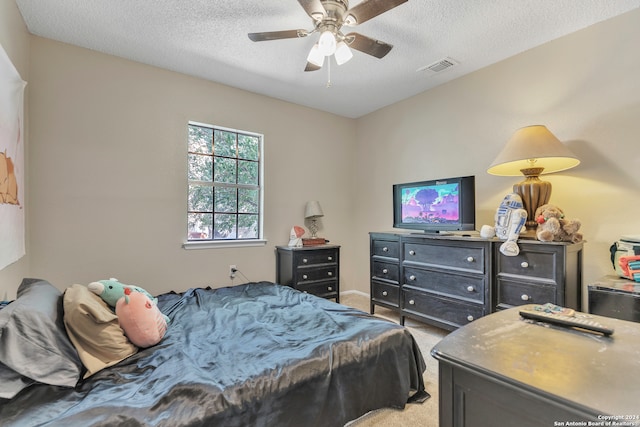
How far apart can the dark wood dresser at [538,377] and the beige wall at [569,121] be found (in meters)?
1.87

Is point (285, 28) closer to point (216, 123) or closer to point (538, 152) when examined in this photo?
point (216, 123)

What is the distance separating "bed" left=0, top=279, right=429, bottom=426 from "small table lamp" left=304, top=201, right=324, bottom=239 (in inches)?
75.8

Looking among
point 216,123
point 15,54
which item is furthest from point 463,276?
point 15,54

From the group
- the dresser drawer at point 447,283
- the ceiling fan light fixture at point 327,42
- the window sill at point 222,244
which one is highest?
the ceiling fan light fixture at point 327,42

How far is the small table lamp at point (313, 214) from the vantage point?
3971 mm

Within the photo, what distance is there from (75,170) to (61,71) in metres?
0.88

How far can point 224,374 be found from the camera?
1.37 meters

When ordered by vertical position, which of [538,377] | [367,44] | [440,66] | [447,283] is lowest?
[447,283]

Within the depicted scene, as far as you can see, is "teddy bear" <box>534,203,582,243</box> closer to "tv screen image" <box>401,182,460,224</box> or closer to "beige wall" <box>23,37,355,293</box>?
"tv screen image" <box>401,182,460,224</box>

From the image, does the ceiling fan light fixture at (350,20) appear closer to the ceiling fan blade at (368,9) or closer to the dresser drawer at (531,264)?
the ceiling fan blade at (368,9)

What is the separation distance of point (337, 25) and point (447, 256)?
6.95 ft

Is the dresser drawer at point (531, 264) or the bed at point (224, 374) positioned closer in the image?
the bed at point (224, 374)

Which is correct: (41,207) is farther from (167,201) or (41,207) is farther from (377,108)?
(377,108)

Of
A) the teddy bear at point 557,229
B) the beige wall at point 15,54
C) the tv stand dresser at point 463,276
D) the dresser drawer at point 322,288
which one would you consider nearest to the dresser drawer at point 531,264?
the tv stand dresser at point 463,276
